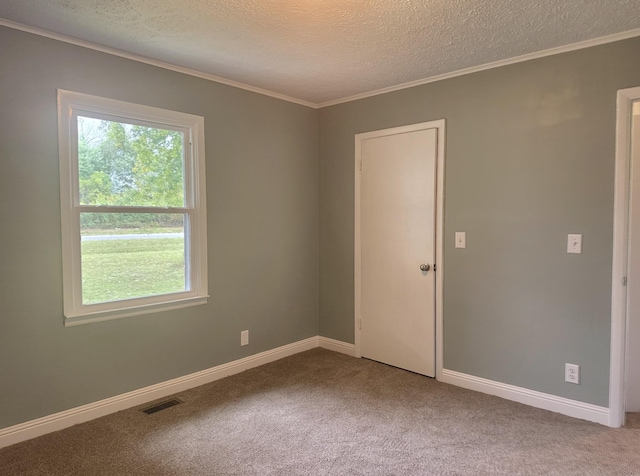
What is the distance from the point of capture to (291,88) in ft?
11.6

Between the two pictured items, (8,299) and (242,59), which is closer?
(8,299)

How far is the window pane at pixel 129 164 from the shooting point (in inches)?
104

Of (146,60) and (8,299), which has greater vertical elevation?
(146,60)

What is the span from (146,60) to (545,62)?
8.65 ft

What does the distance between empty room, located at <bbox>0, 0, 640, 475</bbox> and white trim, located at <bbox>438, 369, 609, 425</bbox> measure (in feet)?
0.05

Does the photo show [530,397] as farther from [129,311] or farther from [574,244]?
[129,311]

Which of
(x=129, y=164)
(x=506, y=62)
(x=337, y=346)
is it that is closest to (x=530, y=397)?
(x=337, y=346)

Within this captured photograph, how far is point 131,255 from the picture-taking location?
2.84m

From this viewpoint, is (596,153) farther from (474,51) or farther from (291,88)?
(291,88)

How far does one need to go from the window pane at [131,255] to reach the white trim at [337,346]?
156 cm

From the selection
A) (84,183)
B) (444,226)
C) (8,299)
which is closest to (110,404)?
(8,299)

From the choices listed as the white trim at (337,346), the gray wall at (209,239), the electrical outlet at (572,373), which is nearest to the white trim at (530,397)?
the electrical outlet at (572,373)

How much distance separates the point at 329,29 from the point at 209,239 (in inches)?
67.9

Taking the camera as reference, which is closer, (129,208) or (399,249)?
(129,208)
